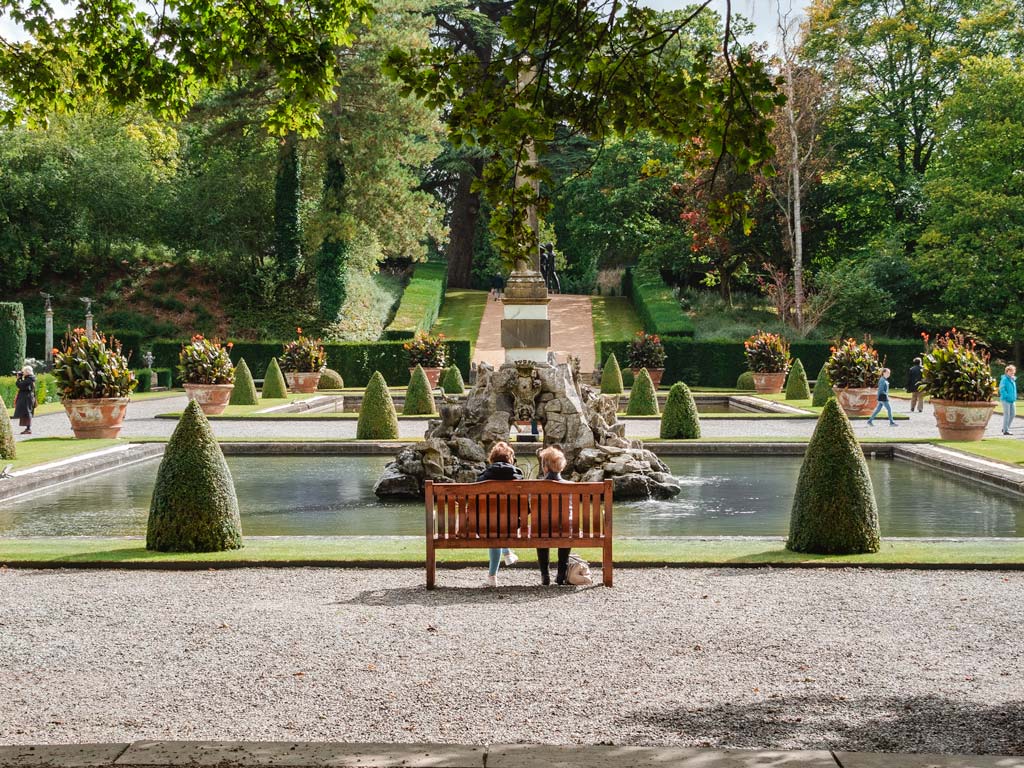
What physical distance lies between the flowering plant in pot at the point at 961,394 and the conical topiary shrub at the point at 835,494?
10.9m

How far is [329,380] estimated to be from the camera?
3653cm

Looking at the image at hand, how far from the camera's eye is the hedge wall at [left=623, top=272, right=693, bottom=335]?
41562mm

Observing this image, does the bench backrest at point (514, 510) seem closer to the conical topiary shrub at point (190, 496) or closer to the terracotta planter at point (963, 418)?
→ the conical topiary shrub at point (190, 496)

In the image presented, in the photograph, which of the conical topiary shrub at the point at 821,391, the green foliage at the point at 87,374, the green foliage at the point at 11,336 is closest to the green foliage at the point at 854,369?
the conical topiary shrub at the point at 821,391

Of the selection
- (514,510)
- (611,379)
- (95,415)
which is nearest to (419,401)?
(95,415)

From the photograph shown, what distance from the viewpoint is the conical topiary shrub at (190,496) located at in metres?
9.55

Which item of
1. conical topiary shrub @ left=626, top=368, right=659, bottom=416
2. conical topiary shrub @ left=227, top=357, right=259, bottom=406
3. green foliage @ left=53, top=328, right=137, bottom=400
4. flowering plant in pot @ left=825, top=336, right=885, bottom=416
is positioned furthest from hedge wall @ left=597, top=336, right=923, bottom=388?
green foliage @ left=53, top=328, right=137, bottom=400

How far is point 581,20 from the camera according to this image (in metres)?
6.57

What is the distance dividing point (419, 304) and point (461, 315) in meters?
3.65

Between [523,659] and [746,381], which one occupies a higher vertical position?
[746,381]

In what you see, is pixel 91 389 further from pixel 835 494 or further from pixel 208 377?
pixel 835 494

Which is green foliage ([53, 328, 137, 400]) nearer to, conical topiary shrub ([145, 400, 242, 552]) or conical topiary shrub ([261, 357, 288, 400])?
conical topiary shrub ([261, 357, 288, 400])

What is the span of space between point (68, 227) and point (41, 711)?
145ft

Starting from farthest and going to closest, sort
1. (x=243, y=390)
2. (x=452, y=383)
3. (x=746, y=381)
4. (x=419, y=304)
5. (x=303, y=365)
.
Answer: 1. (x=419, y=304)
2. (x=746, y=381)
3. (x=303, y=365)
4. (x=452, y=383)
5. (x=243, y=390)
